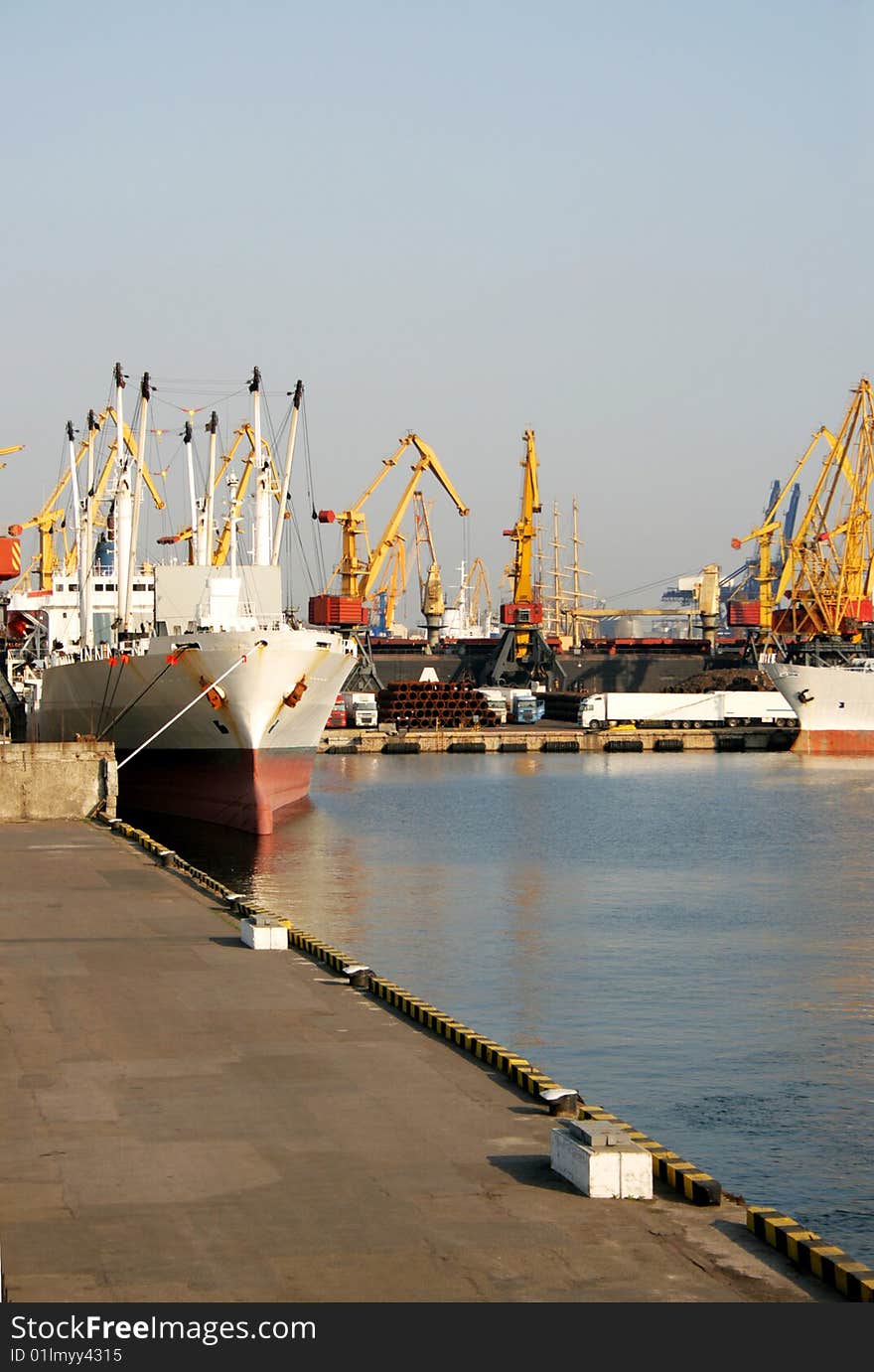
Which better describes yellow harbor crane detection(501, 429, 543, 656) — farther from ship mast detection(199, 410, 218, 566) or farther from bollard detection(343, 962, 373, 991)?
bollard detection(343, 962, 373, 991)

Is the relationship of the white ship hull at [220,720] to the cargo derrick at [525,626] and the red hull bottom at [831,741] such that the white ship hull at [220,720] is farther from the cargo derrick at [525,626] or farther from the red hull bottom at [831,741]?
the cargo derrick at [525,626]

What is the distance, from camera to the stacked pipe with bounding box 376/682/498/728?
133500 mm

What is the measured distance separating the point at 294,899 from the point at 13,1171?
94.0 feet

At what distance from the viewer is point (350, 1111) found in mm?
15562

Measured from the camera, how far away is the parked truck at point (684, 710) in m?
135

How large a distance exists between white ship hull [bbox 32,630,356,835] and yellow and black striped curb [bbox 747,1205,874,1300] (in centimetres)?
4667

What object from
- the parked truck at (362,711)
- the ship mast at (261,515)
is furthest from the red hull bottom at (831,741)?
the ship mast at (261,515)

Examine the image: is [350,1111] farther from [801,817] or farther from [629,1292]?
[801,817]

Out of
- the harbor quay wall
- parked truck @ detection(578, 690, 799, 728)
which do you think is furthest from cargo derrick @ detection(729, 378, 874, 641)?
the harbor quay wall

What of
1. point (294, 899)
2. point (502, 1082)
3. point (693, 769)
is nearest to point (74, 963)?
point (502, 1082)

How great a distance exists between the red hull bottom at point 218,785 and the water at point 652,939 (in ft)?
3.31

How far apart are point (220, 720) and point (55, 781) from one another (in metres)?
12.5

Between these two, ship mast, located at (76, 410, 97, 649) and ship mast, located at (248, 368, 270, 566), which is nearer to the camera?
ship mast, located at (248, 368, 270, 566)
